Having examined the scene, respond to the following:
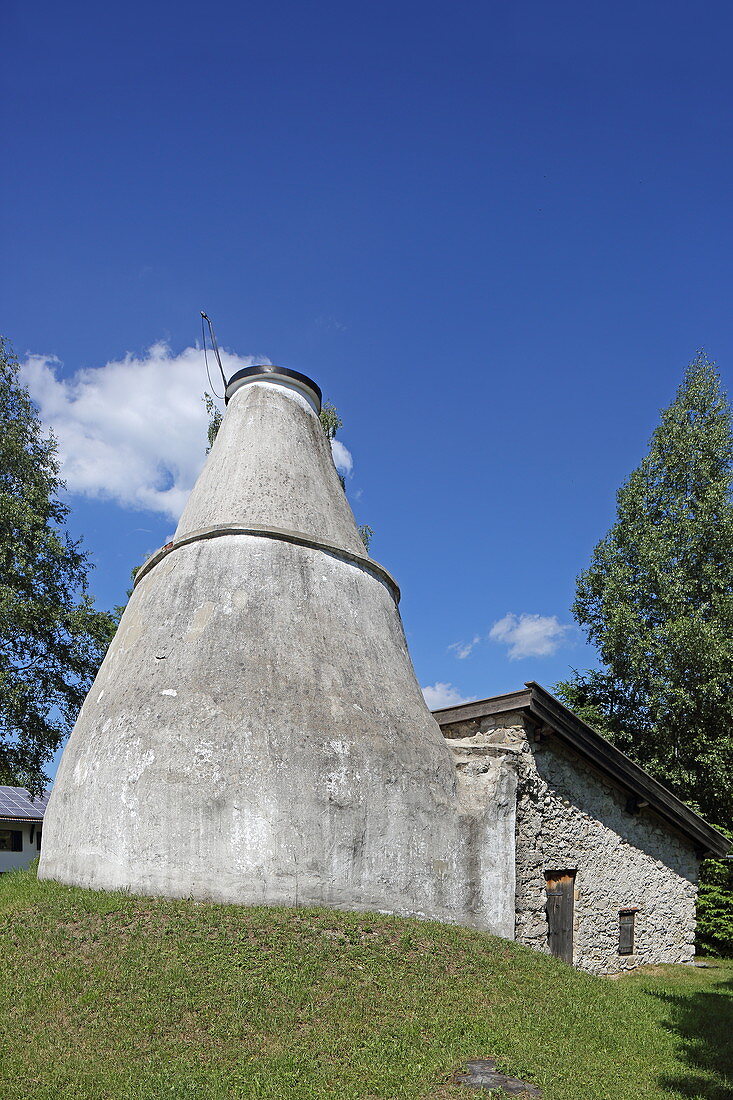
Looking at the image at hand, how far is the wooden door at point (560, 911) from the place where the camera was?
988 centimetres

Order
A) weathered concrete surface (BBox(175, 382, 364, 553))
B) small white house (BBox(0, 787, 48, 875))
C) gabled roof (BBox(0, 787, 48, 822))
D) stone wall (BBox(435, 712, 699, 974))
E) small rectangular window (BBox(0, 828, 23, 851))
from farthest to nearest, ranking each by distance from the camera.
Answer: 1. small rectangular window (BBox(0, 828, 23, 851))
2. small white house (BBox(0, 787, 48, 875))
3. gabled roof (BBox(0, 787, 48, 822))
4. weathered concrete surface (BBox(175, 382, 364, 553))
5. stone wall (BBox(435, 712, 699, 974))

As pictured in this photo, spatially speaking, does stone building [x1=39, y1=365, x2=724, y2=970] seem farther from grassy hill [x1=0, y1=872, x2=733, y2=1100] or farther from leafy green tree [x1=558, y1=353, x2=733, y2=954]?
leafy green tree [x1=558, y1=353, x2=733, y2=954]

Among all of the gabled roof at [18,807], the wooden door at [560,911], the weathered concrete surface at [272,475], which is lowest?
the gabled roof at [18,807]

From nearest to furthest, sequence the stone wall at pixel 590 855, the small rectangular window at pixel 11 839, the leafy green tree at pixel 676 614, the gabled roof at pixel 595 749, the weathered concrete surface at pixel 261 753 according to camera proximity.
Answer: the weathered concrete surface at pixel 261 753
the stone wall at pixel 590 855
the gabled roof at pixel 595 749
the leafy green tree at pixel 676 614
the small rectangular window at pixel 11 839

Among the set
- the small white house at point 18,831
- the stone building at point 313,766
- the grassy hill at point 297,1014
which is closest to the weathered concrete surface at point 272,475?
the stone building at point 313,766

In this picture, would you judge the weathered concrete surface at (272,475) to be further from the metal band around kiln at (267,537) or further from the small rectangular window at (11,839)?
the small rectangular window at (11,839)

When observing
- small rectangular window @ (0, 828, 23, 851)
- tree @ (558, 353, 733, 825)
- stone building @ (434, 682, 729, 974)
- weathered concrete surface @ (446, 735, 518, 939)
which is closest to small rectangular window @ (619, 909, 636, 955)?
stone building @ (434, 682, 729, 974)

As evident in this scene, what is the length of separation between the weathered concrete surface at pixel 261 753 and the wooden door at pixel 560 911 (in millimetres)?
1601

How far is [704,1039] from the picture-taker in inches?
267

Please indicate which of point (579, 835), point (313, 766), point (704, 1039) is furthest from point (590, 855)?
point (313, 766)

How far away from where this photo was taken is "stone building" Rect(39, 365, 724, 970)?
764 centimetres

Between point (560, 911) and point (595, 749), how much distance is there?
2.33m

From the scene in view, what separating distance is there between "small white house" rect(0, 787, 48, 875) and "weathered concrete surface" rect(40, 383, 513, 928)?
2096cm

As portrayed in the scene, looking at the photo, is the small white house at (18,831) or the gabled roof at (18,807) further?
the small white house at (18,831)
